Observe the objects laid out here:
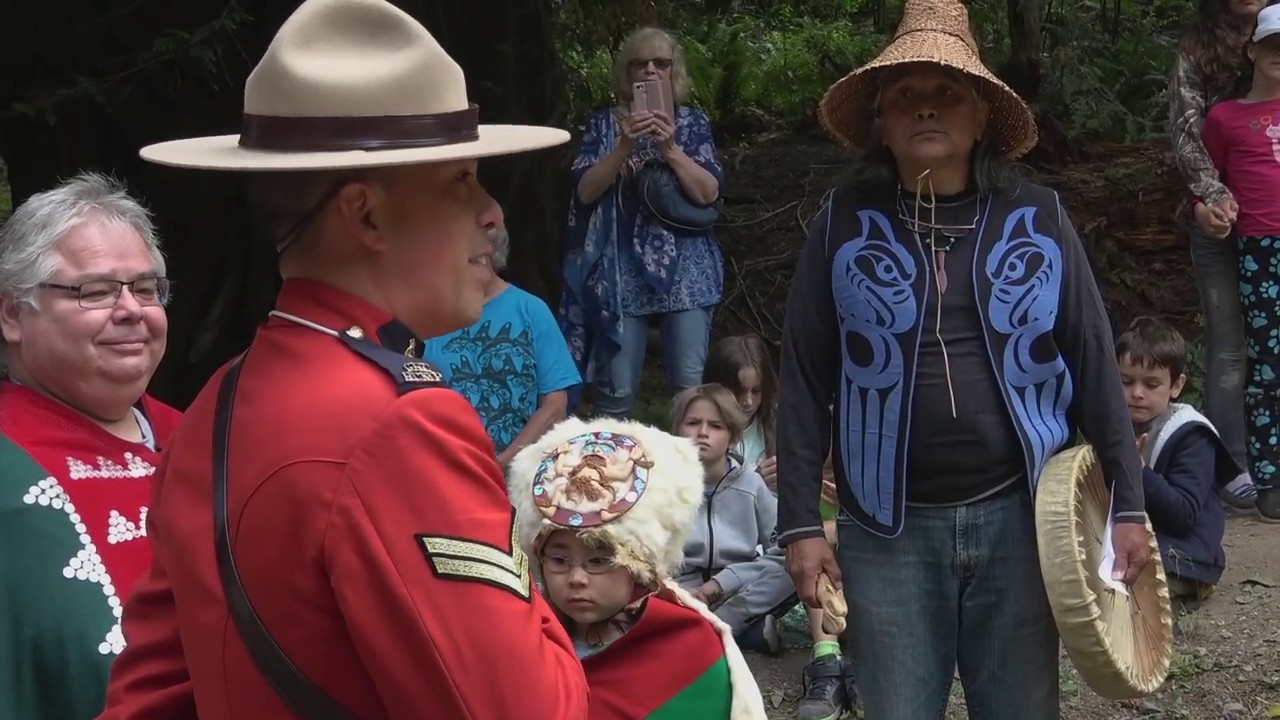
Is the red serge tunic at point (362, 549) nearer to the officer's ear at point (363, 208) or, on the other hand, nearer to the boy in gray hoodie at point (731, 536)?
the officer's ear at point (363, 208)

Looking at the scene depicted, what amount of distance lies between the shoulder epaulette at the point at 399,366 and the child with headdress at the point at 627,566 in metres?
1.20

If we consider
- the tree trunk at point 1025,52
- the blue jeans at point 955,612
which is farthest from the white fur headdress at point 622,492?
the tree trunk at point 1025,52

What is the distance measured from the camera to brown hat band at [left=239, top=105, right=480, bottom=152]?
1821mm

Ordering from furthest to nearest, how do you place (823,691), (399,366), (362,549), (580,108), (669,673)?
(580,108) < (823,691) < (669,673) < (399,366) < (362,549)

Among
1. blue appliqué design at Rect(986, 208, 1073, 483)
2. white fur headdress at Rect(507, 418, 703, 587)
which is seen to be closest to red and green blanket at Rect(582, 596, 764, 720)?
white fur headdress at Rect(507, 418, 703, 587)

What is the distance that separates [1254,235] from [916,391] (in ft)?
11.9

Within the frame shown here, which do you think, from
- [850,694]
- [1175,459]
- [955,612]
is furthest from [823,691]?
[955,612]

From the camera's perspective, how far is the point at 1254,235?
6215mm

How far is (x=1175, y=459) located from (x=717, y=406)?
66.5 inches

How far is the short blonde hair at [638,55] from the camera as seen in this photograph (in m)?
6.11

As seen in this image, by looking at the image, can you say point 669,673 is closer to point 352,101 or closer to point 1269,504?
point 352,101

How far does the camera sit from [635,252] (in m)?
6.12

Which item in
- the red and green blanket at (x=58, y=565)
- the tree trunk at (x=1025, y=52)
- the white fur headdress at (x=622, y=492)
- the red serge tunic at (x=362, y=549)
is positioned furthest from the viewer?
the tree trunk at (x=1025, y=52)

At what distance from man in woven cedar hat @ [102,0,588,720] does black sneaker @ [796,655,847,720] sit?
318 centimetres
